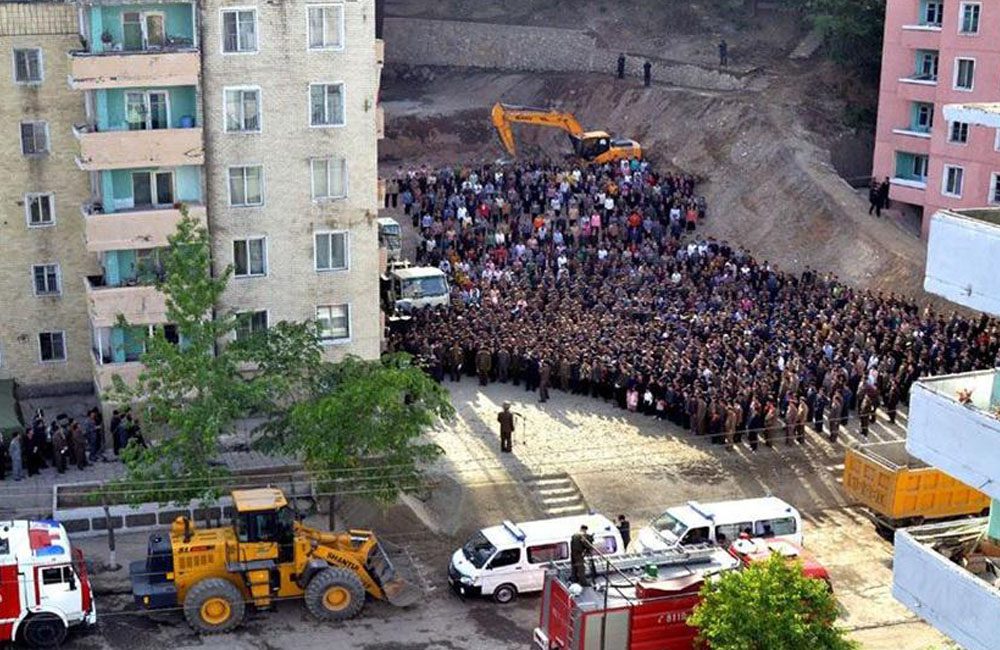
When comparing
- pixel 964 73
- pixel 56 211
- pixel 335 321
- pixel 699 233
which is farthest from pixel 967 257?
pixel 699 233

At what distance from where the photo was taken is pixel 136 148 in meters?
39.5

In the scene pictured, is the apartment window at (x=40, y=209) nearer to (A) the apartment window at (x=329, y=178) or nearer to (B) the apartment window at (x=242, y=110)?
(B) the apartment window at (x=242, y=110)

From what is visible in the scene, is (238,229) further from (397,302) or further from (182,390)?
(397,302)

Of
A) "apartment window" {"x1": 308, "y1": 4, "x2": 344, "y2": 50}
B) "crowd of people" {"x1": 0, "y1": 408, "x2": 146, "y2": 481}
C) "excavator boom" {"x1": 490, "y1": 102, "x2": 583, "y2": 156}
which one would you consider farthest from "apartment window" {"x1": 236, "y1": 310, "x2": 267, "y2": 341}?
"excavator boom" {"x1": 490, "y1": 102, "x2": 583, "y2": 156}

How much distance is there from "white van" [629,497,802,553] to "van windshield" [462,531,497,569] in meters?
3.43

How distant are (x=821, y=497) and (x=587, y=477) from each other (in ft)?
20.2

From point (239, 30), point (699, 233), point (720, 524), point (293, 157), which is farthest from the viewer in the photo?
point (699, 233)

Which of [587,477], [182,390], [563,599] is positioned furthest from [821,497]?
[182,390]

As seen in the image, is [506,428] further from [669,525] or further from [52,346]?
[52,346]

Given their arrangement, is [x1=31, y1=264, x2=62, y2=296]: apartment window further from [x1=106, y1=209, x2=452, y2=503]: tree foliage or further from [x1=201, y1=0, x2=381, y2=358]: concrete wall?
[x1=106, y1=209, x2=452, y2=503]: tree foliage

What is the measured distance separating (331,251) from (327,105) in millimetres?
4092

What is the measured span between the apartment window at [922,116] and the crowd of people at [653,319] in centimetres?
856

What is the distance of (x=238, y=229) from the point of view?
41344mm

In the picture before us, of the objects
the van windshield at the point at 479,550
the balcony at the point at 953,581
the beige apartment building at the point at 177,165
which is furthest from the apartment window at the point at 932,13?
the balcony at the point at 953,581
